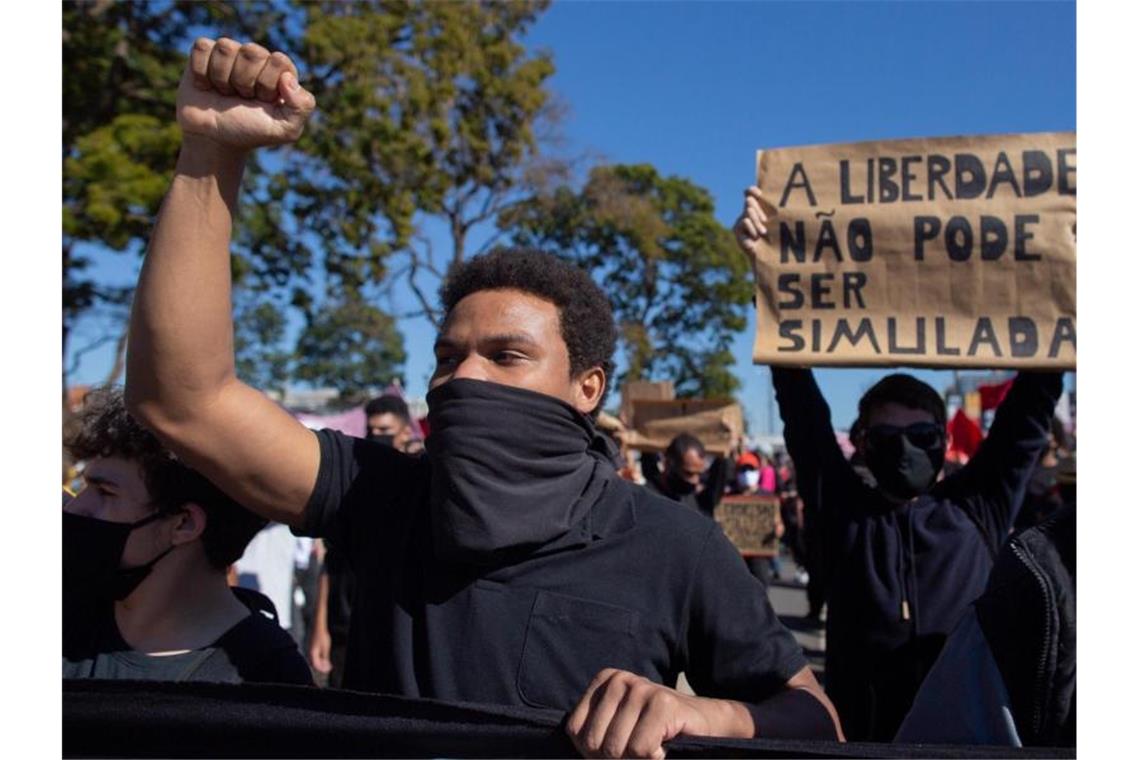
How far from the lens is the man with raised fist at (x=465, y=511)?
1681mm

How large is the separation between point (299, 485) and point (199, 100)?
67 centimetres

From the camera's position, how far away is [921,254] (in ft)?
9.04

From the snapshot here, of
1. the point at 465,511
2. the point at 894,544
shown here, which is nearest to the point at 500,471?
the point at 465,511

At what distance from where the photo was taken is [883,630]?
10.0 ft

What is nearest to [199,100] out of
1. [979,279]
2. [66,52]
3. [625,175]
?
[979,279]

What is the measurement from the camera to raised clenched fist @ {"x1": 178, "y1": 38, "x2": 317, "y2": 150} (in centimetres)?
165

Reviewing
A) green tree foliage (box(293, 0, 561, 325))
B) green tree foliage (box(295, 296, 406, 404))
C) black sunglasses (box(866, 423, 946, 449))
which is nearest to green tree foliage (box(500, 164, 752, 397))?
green tree foliage (box(293, 0, 561, 325))

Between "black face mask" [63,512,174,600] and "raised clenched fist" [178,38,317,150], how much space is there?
3.26ft

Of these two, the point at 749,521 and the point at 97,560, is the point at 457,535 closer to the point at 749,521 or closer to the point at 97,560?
the point at 97,560

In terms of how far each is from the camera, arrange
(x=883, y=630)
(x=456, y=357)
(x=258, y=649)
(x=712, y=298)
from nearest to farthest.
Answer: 1. (x=456, y=357)
2. (x=258, y=649)
3. (x=883, y=630)
4. (x=712, y=298)

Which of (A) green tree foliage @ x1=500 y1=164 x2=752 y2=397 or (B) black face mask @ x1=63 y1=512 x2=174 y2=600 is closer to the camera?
(B) black face mask @ x1=63 y1=512 x2=174 y2=600

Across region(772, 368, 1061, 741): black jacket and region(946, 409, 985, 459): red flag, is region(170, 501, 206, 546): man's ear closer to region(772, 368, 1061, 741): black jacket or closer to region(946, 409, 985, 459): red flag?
region(772, 368, 1061, 741): black jacket

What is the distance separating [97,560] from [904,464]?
2243mm
